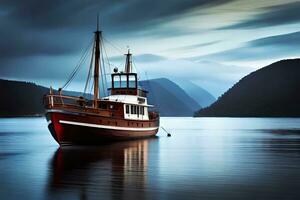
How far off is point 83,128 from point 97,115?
76.5 inches

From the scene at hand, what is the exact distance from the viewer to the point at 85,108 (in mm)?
45375

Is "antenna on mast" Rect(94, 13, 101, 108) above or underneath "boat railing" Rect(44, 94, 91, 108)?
above

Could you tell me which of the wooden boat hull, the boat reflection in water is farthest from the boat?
the boat reflection in water

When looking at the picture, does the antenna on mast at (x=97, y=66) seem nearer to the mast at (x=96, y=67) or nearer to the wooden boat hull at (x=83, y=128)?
the mast at (x=96, y=67)

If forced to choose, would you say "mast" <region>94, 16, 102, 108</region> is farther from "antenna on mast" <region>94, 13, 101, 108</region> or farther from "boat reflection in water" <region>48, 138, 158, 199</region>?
"boat reflection in water" <region>48, 138, 158, 199</region>

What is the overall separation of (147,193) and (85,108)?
27996 millimetres

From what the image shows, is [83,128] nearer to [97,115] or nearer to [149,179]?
[97,115]

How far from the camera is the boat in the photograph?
44.4 meters

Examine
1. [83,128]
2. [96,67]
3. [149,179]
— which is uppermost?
[96,67]

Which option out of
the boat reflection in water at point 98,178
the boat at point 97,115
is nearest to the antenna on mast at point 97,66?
the boat at point 97,115

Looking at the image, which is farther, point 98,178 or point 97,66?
point 97,66

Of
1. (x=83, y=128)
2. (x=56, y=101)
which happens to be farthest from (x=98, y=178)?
(x=56, y=101)

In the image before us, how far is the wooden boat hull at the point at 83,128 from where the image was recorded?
1737 inches

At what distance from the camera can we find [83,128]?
45.7 meters
